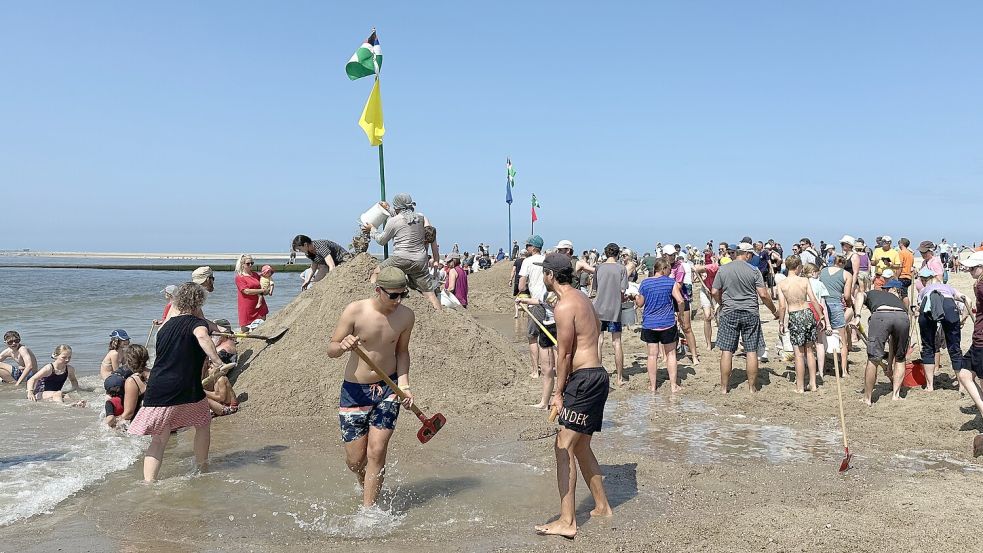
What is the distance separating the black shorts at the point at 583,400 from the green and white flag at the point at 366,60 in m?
7.29

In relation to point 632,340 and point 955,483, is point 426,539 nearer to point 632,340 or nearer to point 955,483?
point 955,483

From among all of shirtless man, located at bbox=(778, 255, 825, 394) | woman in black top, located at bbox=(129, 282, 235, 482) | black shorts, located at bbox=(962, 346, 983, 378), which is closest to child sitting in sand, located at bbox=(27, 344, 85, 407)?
woman in black top, located at bbox=(129, 282, 235, 482)

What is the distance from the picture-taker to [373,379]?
471 cm

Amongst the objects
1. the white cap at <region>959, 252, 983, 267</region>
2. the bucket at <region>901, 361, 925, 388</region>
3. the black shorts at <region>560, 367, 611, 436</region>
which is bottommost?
the bucket at <region>901, 361, 925, 388</region>

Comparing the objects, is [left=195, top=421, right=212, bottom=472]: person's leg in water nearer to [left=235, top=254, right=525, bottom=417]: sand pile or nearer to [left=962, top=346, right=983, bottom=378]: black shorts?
[left=235, top=254, right=525, bottom=417]: sand pile

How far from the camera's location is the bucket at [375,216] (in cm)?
873

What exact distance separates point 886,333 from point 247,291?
787cm

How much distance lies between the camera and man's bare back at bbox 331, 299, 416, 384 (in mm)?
4668

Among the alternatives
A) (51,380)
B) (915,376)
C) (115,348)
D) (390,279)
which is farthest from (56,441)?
(915,376)

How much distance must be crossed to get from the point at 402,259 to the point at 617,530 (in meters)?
4.52

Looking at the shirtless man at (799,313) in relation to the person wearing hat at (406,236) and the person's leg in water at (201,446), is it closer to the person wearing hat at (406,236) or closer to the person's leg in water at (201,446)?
the person wearing hat at (406,236)

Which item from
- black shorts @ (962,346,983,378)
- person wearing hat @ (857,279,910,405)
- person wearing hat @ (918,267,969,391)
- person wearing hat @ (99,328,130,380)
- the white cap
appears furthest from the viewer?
person wearing hat @ (99,328,130,380)

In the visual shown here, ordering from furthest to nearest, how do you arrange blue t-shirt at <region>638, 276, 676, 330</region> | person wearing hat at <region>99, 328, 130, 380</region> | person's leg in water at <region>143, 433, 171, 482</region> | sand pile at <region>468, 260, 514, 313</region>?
sand pile at <region>468, 260, 514, 313</region>, blue t-shirt at <region>638, 276, 676, 330</region>, person wearing hat at <region>99, 328, 130, 380</region>, person's leg in water at <region>143, 433, 171, 482</region>

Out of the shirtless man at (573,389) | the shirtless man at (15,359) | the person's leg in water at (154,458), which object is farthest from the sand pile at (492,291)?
the shirtless man at (573,389)
